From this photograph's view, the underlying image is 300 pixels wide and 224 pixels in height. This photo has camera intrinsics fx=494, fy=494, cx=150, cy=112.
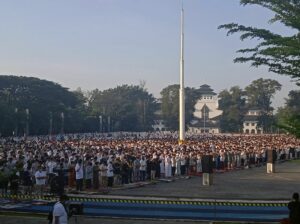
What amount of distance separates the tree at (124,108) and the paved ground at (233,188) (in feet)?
229

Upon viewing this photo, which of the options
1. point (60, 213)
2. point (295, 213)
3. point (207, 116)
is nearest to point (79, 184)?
point (60, 213)

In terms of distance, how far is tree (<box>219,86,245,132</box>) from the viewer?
107500mm

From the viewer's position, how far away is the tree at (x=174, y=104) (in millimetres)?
116750

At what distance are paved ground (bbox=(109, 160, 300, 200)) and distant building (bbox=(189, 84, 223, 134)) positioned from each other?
3597 inches

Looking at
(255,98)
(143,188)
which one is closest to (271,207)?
(143,188)

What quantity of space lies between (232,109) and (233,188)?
282ft

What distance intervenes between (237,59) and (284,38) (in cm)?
84

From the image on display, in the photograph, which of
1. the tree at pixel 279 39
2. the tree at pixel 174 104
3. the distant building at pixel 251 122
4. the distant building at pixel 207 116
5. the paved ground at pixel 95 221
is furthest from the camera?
the distant building at pixel 207 116

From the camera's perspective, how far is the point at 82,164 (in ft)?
69.0

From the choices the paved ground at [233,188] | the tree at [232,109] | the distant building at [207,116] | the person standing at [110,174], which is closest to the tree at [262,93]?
the tree at [232,109]

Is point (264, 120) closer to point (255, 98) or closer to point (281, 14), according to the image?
point (255, 98)

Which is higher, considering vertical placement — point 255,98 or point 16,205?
point 255,98

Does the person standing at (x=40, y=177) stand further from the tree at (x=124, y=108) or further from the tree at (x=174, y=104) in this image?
the tree at (x=174, y=104)

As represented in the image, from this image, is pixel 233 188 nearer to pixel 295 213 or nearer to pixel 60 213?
pixel 295 213
